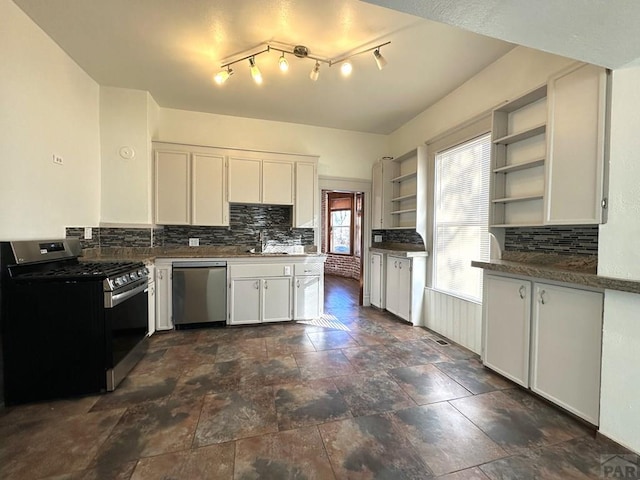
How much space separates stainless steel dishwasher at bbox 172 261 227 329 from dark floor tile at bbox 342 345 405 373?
1.75 metres

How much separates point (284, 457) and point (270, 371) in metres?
0.98

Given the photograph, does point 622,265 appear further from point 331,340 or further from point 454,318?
point 331,340

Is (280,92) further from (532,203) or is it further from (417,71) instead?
(532,203)

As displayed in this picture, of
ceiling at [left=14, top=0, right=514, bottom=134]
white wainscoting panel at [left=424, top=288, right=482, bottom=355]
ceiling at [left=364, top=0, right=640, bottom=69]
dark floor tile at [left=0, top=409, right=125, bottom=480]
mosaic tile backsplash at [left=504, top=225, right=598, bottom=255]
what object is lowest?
dark floor tile at [left=0, top=409, right=125, bottom=480]

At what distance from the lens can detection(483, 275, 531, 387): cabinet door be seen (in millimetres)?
2090

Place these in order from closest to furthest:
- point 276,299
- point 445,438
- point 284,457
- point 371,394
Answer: point 284,457
point 445,438
point 371,394
point 276,299

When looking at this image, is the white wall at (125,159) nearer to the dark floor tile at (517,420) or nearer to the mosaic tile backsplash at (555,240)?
the dark floor tile at (517,420)

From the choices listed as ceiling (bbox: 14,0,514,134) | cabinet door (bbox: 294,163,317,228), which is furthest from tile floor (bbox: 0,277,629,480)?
ceiling (bbox: 14,0,514,134)

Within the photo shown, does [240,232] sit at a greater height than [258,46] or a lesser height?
lesser

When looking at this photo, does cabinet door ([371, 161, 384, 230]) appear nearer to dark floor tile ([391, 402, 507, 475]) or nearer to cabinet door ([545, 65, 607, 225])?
cabinet door ([545, 65, 607, 225])

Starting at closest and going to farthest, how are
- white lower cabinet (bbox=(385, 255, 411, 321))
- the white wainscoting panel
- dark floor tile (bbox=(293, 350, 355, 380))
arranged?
dark floor tile (bbox=(293, 350, 355, 380))
the white wainscoting panel
white lower cabinet (bbox=(385, 255, 411, 321))


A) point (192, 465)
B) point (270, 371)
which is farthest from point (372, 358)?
point (192, 465)

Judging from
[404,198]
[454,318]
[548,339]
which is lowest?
[454,318]

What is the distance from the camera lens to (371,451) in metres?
1.54
